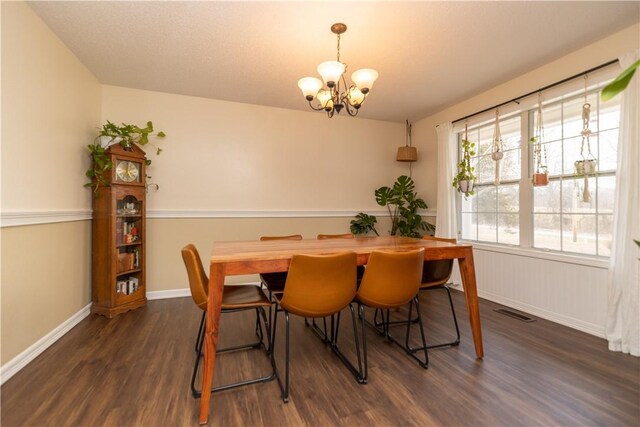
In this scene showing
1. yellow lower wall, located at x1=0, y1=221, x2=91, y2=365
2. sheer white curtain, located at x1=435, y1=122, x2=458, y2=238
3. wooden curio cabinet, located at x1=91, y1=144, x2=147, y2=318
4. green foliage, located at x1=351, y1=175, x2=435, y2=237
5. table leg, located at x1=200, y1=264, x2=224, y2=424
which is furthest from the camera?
green foliage, located at x1=351, y1=175, x2=435, y2=237

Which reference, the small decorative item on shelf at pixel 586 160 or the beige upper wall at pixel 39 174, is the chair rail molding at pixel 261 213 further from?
the small decorative item on shelf at pixel 586 160

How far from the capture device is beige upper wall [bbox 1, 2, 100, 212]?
6.44 ft

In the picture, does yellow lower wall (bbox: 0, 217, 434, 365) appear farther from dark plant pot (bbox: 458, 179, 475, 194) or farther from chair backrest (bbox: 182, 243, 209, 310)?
chair backrest (bbox: 182, 243, 209, 310)

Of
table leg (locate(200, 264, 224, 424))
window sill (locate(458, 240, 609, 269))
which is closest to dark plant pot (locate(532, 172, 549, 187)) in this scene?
window sill (locate(458, 240, 609, 269))

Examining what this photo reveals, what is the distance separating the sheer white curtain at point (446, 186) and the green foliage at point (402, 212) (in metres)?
0.32

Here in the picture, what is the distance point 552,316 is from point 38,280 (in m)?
4.40

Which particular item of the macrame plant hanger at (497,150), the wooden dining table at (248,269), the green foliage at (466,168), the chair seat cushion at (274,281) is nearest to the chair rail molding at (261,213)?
the green foliage at (466,168)

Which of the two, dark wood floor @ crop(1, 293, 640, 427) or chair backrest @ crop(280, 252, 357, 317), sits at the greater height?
chair backrest @ crop(280, 252, 357, 317)

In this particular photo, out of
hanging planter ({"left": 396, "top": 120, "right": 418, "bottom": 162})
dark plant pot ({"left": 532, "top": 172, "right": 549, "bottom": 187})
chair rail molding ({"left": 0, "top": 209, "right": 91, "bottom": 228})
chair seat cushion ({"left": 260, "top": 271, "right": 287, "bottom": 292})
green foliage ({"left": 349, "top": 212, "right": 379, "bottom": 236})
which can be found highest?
hanging planter ({"left": 396, "top": 120, "right": 418, "bottom": 162})

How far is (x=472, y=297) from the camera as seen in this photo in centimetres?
216

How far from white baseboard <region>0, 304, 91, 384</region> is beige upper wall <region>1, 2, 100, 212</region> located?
0.97 meters

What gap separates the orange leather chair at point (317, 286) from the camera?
5.50 feet

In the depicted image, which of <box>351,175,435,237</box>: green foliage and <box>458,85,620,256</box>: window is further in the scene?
<box>351,175,435,237</box>: green foliage

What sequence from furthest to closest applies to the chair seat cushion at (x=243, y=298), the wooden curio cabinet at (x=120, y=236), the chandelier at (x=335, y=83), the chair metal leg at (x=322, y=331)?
the wooden curio cabinet at (x=120, y=236), the chair metal leg at (x=322, y=331), the chandelier at (x=335, y=83), the chair seat cushion at (x=243, y=298)
